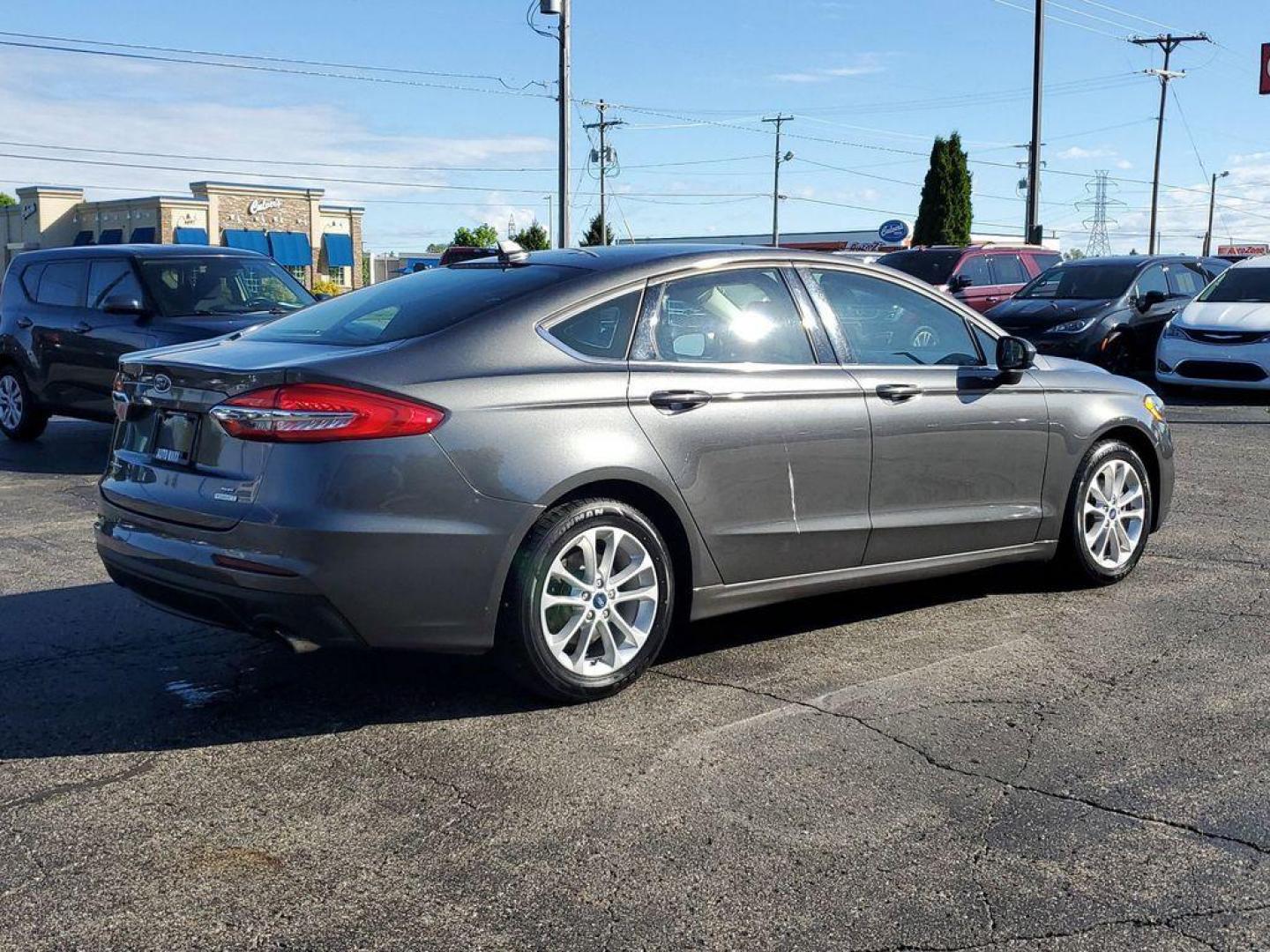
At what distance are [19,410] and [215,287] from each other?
222 cm

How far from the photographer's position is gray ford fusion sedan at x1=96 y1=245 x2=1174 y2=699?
4.40 metres

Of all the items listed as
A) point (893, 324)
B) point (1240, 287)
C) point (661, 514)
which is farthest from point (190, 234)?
point (661, 514)

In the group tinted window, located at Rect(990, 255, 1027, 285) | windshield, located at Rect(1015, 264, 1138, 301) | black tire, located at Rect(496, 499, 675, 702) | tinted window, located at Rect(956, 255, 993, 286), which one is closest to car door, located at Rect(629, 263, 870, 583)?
black tire, located at Rect(496, 499, 675, 702)

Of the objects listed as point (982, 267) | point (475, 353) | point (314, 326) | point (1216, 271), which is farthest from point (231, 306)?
point (1216, 271)

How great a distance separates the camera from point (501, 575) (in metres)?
4.58

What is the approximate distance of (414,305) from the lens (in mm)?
5133

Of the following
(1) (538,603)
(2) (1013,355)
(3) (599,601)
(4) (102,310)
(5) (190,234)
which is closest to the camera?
(1) (538,603)

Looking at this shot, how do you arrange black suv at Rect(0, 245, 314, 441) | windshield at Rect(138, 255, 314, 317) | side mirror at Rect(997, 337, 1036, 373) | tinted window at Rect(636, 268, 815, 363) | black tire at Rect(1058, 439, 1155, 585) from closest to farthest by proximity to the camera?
tinted window at Rect(636, 268, 815, 363) < side mirror at Rect(997, 337, 1036, 373) < black tire at Rect(1058, 439, 1155, 585) < black suv at Rect(0, 245, 314, 441) < windshield at Rect(138, 255, 314, 317)

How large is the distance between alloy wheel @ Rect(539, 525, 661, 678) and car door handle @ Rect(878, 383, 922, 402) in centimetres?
133

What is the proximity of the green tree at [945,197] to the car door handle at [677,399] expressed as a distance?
158 ft

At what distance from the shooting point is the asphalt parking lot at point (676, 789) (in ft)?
10.8

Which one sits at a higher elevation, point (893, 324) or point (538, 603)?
point (893, 324)

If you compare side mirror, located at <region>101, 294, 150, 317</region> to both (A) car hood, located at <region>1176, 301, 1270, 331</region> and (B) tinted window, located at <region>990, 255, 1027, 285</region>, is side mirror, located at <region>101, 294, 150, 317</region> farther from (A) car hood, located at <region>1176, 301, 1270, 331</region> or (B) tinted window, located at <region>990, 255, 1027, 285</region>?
(B) tinted window, located at <region>990, 255, 1027, 285</region>

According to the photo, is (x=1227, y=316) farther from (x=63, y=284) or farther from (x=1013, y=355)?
(x=63, y=284)
